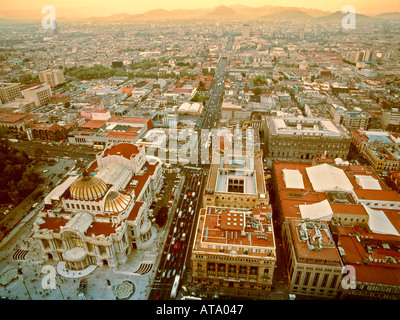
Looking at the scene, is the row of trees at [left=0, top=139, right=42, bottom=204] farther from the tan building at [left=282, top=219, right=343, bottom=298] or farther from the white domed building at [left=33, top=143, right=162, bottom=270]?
the tan building at [left=282, top=219, right=343, bottom=298]

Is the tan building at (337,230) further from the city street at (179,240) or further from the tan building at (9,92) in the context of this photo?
the tan building at (9,92)

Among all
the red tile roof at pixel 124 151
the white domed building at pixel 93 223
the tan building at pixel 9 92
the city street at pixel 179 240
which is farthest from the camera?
the tan building at pixel 9 92

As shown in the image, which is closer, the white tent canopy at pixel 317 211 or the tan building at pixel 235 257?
the tan building at pixel 235 257

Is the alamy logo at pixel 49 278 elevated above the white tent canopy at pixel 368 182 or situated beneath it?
situated beneath

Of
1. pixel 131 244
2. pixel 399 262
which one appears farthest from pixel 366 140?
pixel 131 244

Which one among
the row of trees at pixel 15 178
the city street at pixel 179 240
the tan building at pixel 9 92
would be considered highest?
the tan building at pixel 9 92

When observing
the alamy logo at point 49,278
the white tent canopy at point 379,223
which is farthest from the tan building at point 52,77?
the white tent canopy at point 379,223

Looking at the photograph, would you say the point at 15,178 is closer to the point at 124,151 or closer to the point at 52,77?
the point at 124,151
